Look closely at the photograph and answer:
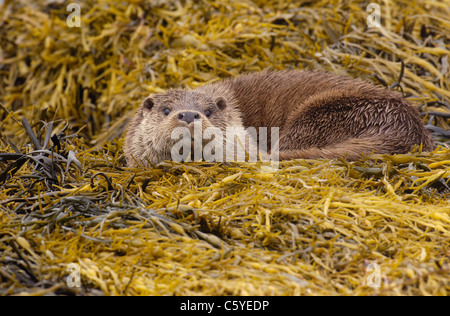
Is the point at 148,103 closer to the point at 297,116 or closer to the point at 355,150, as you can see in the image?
the point at 297,116

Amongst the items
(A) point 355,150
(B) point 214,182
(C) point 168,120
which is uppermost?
(C) point 168,120

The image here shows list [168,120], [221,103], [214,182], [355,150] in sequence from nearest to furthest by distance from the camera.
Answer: [214,182] → [355,150] → [168,120] → [221,103]

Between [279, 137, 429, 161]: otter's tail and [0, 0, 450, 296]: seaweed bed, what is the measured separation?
4.1 inches

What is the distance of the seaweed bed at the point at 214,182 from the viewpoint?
6.40ft

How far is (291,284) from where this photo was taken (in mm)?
1861

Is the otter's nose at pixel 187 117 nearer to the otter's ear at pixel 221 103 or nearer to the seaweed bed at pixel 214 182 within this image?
the seaweed bed at pixel 214 182

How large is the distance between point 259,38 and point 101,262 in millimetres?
3018

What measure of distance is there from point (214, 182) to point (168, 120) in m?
0.52

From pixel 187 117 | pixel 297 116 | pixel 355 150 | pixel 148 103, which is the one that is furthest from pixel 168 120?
pixel 355 150

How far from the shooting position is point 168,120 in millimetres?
3107

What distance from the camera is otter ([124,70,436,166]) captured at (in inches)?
122

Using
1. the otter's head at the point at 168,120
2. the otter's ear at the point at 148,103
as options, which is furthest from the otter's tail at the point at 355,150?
the otter's ear at the point at 148,103

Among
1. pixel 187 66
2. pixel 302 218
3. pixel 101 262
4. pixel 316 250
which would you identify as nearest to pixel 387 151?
pixel 302 218

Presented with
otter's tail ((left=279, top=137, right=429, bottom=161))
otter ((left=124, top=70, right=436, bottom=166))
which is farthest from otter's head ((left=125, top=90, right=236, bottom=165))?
otter's tail ((left=279, top=137, right=429, bottom=161))
